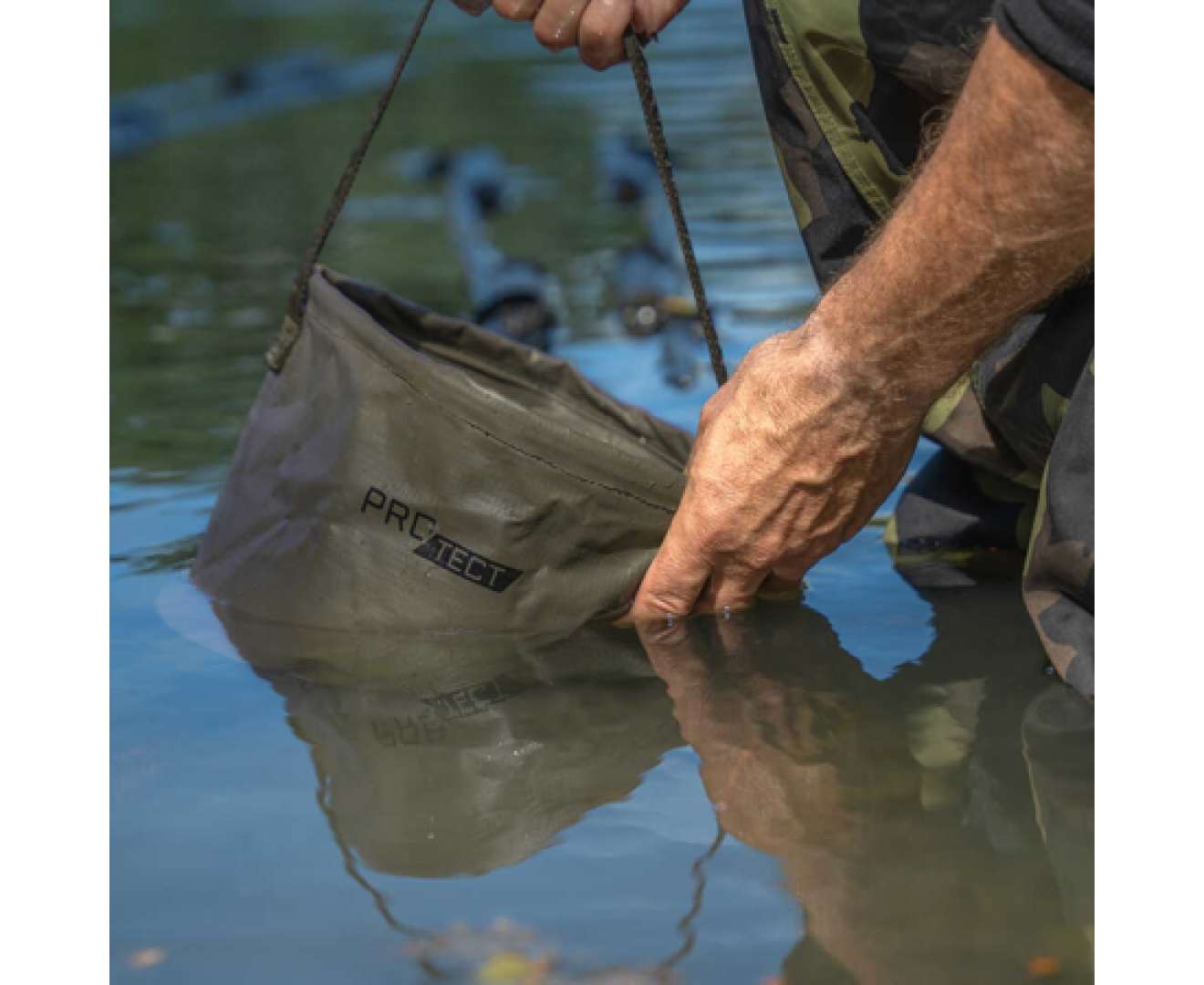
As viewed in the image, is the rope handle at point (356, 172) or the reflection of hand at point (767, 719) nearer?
the reflection of hand at point (767, 719)

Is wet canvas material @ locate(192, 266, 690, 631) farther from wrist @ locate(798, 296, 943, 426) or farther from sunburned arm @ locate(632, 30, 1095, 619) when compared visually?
wrist @ locate(798, 296, 943, 426)

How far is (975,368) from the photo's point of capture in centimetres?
189

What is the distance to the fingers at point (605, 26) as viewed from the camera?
180 cm

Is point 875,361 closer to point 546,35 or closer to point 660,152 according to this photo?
point 660,152

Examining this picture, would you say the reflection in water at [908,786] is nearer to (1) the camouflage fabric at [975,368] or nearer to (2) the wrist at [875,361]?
(1) the camouflage fabric at [975,368]

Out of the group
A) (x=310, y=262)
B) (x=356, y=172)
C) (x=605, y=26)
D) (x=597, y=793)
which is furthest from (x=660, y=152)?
(x=597, y=793)

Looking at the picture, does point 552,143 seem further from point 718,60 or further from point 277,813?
point 277,813

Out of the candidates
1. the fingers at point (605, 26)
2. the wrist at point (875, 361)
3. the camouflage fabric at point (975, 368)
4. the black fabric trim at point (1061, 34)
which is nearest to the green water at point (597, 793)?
the camouflage fabric at point (975, 368)

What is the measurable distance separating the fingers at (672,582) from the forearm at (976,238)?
34 centimetres

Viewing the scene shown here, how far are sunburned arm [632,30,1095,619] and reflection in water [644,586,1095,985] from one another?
0.52ft

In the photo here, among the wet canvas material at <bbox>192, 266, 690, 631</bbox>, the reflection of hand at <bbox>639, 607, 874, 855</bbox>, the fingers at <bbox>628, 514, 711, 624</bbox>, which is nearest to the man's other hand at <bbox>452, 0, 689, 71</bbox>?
the wet canvas material at <bbox>192, 266, 690, 631</bbox>

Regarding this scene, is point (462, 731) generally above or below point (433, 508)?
below

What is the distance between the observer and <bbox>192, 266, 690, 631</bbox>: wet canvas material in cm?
170

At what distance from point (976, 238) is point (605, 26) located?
70 cm
